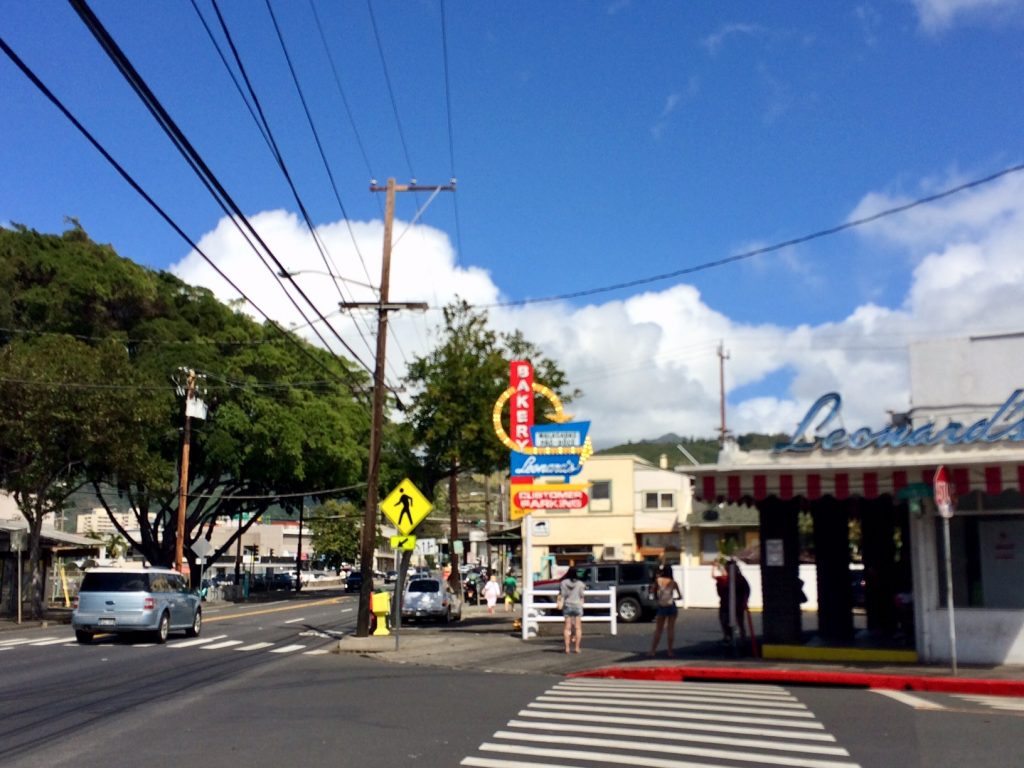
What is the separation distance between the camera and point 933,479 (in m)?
16.4

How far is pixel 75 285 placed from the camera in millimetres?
45344

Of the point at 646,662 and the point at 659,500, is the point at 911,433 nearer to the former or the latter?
the point at 646,662

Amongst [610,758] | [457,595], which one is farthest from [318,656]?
[457,595]

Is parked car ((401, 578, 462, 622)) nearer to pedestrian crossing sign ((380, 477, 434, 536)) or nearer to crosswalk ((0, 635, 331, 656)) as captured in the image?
crosswalk ((0, 635, 331, 656))

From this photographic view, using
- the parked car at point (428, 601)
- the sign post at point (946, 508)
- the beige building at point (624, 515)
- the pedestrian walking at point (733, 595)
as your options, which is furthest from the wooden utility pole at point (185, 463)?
the sign post at point (946, 508)

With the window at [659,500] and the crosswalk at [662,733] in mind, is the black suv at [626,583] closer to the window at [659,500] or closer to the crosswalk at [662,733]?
the crosswalk at [662,733]

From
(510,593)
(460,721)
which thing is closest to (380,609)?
(460,721)

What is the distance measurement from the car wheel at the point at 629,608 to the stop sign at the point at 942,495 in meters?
17.5

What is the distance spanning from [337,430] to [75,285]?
1468 cm

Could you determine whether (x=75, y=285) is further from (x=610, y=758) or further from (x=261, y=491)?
(x=610, y=758)

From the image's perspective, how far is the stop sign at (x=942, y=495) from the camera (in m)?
15.4

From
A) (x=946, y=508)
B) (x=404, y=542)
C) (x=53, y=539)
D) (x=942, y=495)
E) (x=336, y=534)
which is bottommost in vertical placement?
(x=404, y=542)

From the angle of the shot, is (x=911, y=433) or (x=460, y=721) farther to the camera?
(x=911, y=433)

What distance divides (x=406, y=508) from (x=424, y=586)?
12987 millimetres
